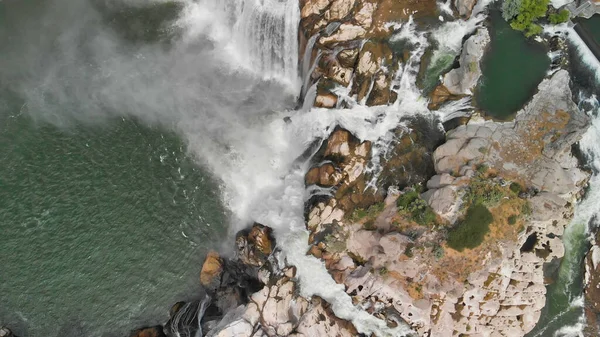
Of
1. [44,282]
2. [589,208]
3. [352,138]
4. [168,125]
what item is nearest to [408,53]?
[352,138]

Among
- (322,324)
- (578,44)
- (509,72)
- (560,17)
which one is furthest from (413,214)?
(560,17)

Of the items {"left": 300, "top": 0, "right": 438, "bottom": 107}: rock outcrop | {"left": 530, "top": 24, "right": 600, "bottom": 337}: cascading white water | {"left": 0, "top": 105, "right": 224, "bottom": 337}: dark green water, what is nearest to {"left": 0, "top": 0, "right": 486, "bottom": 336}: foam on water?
{"left": 300, "top": 0, "right": 438, "bottom": 107}: rock outcrop

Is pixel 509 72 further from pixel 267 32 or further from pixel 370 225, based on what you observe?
pixel 267 32

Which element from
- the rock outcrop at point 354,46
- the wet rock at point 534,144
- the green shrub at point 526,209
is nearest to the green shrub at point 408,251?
the wet rock at point 534,144

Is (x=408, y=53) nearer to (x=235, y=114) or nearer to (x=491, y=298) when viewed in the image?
(x=235, y=114)

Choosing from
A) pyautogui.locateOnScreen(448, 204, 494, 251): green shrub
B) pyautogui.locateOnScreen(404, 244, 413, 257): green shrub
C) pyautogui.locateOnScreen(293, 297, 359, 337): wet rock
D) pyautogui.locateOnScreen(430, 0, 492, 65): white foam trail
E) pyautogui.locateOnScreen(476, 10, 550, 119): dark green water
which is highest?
pyautogui.locateOnScreen(430, 0, 492, 65): white foam trail

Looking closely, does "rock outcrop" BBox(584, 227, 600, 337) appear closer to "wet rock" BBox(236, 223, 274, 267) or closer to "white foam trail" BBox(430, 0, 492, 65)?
"white foam trail" BBox(430, 0, 492, 65)
